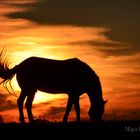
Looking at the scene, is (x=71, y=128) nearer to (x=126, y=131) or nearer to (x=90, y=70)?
(x=126, y=131)

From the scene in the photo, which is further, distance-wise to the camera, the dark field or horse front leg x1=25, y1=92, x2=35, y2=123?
horse front leg x1=25, y1=92, x2=35, y2=123

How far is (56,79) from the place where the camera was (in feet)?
62.0

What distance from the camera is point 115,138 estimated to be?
1271 centimetres

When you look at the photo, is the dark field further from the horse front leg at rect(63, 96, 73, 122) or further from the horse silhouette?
→ the horse silhouette

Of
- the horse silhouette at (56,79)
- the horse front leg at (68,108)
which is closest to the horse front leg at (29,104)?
the horse silhouette at (56,79)

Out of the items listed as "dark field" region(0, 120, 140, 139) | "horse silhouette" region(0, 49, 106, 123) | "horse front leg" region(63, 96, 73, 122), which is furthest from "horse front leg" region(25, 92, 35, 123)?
"dark field" region(0, 120, 140, 139)

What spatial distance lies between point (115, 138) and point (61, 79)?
6.58 metres

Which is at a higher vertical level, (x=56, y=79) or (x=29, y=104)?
(x=56, y=79)

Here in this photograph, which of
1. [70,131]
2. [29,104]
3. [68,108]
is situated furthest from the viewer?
[29,104]

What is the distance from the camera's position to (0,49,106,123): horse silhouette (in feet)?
61.4

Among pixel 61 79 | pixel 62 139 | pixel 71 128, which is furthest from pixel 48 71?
pixel 62 139

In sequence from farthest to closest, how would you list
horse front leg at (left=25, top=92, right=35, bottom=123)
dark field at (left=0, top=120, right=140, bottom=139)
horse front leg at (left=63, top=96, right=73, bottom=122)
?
horse front leg at (left=25, top=92, right=35, bottom=123)
horse front leg at (left=63, top=96, right=73, bottom=122)
dark field at (left=0, top=120, right=140, bottom=139)

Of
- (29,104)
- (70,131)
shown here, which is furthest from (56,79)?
(70,131)

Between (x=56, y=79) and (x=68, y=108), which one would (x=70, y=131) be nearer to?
(x=68, y=108)
